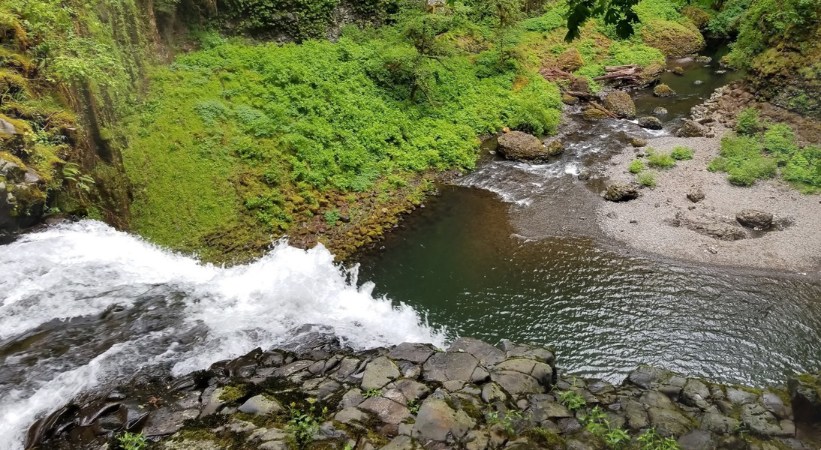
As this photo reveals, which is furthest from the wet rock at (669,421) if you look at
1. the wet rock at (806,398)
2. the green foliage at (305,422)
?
the green foliage at (305,422)

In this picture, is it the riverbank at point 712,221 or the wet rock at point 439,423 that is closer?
the wet rock at point 439,423

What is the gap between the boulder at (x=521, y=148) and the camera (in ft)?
68.9

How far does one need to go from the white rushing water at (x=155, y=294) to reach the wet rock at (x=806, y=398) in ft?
23.2

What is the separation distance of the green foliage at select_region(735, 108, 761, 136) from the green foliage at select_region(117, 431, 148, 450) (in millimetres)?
24331

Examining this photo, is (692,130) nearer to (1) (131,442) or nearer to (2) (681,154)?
(2) (681,154)

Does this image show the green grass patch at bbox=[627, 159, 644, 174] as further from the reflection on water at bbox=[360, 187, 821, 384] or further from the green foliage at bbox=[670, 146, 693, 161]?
the reflection on water at bbox=[360, 187, 821, 384]

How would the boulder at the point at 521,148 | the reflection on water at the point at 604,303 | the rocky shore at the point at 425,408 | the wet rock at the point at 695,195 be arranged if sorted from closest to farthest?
the rocky shore at the point at 425,408
the reflection on water at the point at 604,303
the wet rock at the point at 695,195
the boulder at the point at 521,148

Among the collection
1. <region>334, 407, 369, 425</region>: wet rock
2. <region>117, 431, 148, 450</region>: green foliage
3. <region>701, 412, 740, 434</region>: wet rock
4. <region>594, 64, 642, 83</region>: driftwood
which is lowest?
<region>701, 412, 740, 434</region>: wet rock

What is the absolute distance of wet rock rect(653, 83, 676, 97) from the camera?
26891 millimetres

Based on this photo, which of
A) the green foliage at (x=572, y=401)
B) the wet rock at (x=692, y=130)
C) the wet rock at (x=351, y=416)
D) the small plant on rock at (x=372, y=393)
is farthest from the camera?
the wet rock at (x=692, y=130)

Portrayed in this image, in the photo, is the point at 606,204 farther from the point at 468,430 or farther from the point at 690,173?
the point at 468,430

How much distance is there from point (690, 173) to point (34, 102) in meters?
21.5

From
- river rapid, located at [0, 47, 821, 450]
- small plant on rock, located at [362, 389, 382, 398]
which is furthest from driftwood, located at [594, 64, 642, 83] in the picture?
small plant on rock, located at [362, 389, 382, 398]

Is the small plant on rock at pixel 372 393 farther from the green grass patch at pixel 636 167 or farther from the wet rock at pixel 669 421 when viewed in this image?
the green grass patch at pixel 636 167
